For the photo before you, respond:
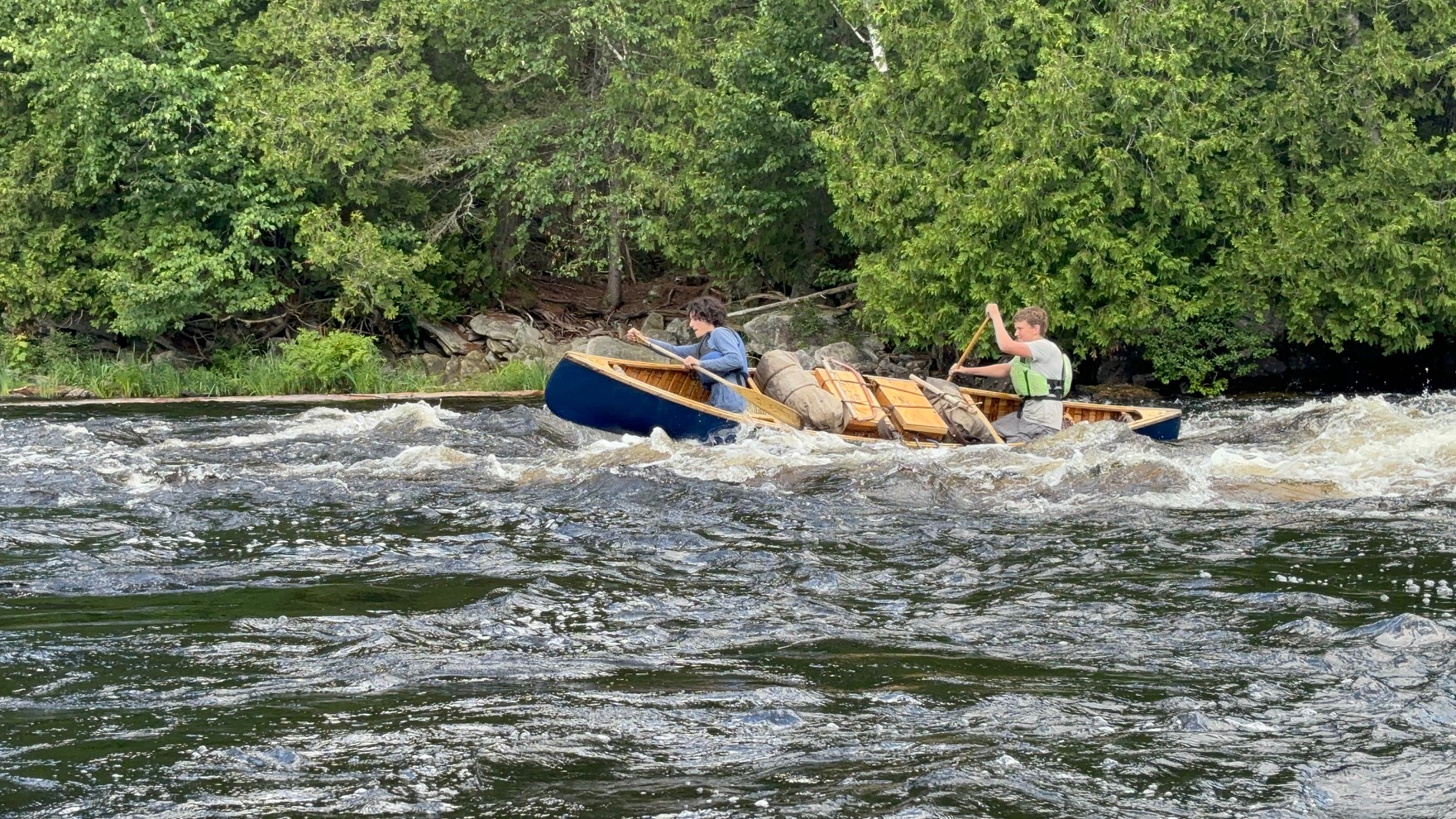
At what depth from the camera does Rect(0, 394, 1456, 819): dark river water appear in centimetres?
424

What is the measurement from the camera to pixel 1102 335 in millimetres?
19984

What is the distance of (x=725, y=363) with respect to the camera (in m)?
12.8

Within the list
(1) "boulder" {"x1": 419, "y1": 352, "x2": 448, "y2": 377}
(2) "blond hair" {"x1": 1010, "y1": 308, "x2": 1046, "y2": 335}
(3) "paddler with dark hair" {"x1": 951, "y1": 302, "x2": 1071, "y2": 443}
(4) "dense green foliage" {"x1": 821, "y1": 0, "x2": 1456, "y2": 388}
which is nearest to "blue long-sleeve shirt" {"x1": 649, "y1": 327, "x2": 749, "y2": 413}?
(3) "paddler with dark hair" {"x1": 951, "y1": 302, "x2": 1071, "y2": 443}

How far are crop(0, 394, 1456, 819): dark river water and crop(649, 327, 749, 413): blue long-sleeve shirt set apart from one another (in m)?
1.35

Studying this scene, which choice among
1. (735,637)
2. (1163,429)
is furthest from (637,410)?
(735,637)

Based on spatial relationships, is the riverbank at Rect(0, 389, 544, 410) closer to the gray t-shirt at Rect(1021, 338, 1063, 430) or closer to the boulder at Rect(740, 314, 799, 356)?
the boulder at Rect(740, 314, 799, 356)

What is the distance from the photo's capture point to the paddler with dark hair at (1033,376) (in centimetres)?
1303

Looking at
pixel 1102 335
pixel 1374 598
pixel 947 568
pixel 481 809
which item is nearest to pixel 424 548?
pixel 947 568

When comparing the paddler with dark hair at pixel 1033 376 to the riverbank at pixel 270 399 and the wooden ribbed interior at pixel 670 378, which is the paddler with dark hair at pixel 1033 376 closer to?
the wooden ribbed interior at pixel 670 378

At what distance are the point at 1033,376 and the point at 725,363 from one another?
2688mm

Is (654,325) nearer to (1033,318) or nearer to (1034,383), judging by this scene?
(1033,318)

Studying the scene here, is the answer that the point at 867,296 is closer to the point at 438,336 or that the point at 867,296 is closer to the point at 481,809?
the point at 438,336

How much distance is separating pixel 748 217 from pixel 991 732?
1922 centimetres

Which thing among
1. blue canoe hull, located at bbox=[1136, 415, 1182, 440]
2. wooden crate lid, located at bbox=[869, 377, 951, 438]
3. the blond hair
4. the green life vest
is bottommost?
blue canoe hull, located at bbox=[1136, 415, 1182, 440]
